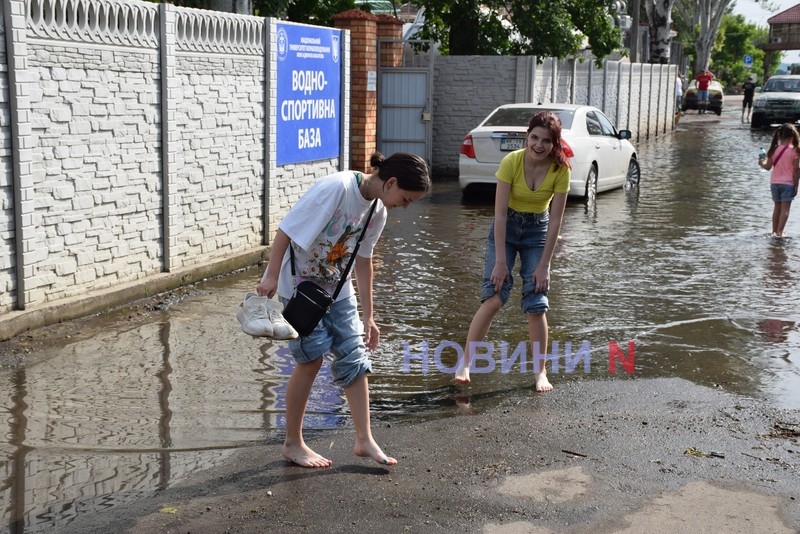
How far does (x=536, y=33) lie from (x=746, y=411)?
17988 mm

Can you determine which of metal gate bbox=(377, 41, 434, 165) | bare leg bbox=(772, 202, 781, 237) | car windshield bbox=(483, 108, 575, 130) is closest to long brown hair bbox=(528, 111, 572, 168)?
bare leg bbox=(772, 202, 781, 237)

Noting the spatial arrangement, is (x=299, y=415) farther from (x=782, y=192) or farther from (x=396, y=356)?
(x=782, y=192)

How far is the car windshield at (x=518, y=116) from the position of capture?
647 inches

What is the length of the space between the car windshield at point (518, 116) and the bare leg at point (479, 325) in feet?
32.3

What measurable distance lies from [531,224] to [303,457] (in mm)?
2227

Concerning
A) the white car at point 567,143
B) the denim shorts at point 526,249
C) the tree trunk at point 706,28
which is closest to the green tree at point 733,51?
the tree trunk at point 706,28

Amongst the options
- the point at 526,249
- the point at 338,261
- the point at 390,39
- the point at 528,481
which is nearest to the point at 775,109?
the point at 390,39

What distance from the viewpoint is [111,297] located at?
8.56 meters

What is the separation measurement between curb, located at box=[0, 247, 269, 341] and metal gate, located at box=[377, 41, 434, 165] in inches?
364

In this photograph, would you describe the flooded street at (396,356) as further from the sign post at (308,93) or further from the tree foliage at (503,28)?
the tree foliage at (503,28)

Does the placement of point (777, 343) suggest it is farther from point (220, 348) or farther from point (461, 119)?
point (461, 119)

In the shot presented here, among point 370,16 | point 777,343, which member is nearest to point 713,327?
point 777,343

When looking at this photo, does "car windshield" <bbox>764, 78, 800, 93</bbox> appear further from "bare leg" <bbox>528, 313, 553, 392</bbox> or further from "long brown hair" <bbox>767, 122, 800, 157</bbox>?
"bare leg" <bbox>528, 313, 553, 392</bbox>

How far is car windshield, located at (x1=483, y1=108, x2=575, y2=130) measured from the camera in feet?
53.9
